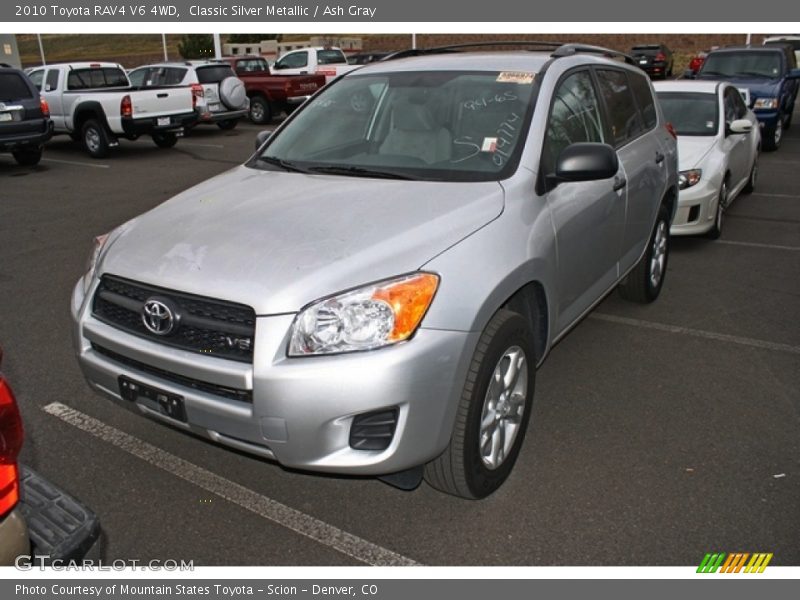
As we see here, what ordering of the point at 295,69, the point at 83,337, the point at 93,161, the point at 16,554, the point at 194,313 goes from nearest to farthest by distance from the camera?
the point at 16,554, the point at 194,313, the point at 83,337, the point at 93,161, the point at 295,69

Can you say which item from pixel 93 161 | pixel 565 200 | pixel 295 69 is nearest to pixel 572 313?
pixel 565 200

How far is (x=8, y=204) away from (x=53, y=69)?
6.09 m

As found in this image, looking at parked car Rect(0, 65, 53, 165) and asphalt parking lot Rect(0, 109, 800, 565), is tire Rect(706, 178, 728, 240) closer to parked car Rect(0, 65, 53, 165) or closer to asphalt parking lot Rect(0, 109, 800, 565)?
asphalt parking lot Rect(0, 109, 800, 565)

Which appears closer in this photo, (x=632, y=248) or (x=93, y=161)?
(x=632, y=248)

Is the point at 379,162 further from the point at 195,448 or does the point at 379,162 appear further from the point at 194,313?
the point at 195,448

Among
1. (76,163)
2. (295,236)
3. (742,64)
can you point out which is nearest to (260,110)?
(76,163)

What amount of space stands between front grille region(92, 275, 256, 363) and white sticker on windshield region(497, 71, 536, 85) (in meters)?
2.02

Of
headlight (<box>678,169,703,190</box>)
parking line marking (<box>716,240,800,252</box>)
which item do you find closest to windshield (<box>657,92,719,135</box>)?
headlight (<box>678,169,703,190</box>)

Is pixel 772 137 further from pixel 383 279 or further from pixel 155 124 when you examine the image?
pixel 383 279

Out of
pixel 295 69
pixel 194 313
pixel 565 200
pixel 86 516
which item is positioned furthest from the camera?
pixel 295 69

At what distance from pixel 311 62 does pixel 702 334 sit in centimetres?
1869

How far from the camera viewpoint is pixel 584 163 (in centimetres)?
327

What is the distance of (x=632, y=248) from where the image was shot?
4.66m

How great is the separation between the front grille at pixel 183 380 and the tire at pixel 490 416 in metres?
0.83
